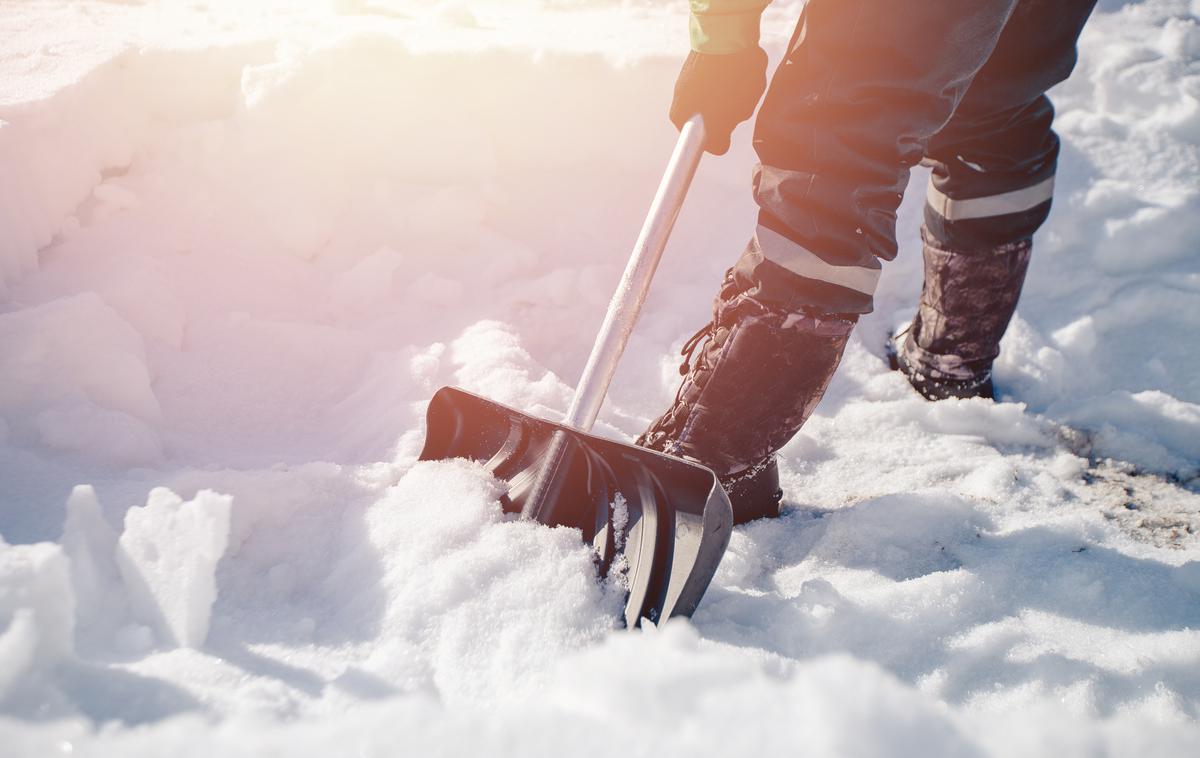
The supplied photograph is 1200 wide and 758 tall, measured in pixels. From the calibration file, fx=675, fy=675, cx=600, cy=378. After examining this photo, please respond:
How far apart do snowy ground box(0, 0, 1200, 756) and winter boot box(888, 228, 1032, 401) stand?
10cm

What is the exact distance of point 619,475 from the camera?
43.4 inches

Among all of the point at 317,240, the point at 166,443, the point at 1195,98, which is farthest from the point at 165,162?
the point at 1195,98

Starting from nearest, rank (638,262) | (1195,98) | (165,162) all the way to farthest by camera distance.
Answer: (638,262) → (165,162) → (1195,98)

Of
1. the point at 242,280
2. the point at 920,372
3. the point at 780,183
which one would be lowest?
the point at 920,372

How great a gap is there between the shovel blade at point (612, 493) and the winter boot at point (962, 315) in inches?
37.6

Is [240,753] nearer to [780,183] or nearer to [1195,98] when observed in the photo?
[780,183]

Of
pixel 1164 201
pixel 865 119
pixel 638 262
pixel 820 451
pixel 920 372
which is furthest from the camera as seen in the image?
pixel 1164 201

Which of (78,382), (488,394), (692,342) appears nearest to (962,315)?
(692,342)

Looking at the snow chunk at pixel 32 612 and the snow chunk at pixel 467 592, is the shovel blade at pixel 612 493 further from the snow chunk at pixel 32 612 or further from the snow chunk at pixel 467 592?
the snow chunk at pixel 32 612

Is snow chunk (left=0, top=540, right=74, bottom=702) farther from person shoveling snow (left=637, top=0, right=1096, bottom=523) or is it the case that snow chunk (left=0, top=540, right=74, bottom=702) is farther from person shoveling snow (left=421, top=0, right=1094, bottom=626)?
person shoveling snow (left=637, top=0, right=1096, bottom=523)

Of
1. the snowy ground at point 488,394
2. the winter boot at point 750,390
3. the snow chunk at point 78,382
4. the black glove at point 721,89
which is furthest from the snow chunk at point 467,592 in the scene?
the black glove at point 721,89

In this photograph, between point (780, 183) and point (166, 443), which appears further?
point (166, 443)

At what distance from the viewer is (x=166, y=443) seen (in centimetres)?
129

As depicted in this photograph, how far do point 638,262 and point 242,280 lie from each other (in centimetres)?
115
